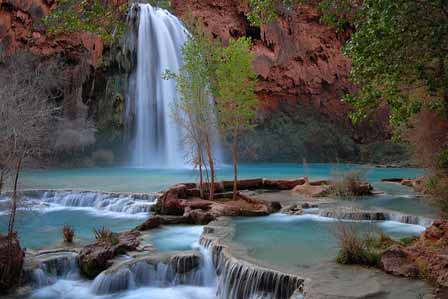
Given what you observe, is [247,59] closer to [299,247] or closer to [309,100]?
[299,247]

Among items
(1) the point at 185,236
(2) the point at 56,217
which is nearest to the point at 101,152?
(2) the point at 56,217

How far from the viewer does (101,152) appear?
123 feet

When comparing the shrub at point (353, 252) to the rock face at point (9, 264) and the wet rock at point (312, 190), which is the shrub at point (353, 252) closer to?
the rock face at point (9, 264)

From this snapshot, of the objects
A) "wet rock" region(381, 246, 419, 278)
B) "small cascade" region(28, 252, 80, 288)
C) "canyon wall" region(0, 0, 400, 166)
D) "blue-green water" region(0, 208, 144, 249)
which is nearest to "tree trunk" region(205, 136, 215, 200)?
"blue-green water" region(0, 208, 144, 249)

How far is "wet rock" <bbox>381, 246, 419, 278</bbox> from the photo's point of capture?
22.4 feet

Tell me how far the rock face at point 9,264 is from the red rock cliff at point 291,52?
3000 centimetres

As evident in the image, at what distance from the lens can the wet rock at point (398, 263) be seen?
268 inches

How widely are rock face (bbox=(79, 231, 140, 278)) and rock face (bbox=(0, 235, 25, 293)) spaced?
3.97 feet

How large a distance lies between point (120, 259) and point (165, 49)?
94.1 ft

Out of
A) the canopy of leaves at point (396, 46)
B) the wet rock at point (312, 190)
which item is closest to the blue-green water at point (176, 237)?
the canopy of leaves at point (396, 46)

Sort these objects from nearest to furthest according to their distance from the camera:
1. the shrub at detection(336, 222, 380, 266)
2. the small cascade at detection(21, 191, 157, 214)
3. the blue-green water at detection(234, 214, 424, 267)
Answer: the shrub at detection(336, 222, 380, 266) → the blue-green water at detection(234, 214, 424, 267) → the small cascade at detection(21, 191, 157, 214)

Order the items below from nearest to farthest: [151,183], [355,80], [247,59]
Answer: [355,80], [247,59], [151,183]

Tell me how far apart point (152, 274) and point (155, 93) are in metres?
28.4

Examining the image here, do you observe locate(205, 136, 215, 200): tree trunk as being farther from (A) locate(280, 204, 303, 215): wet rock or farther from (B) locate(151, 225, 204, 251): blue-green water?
(B) locate(151, 225, 204, 251): blue-green water
